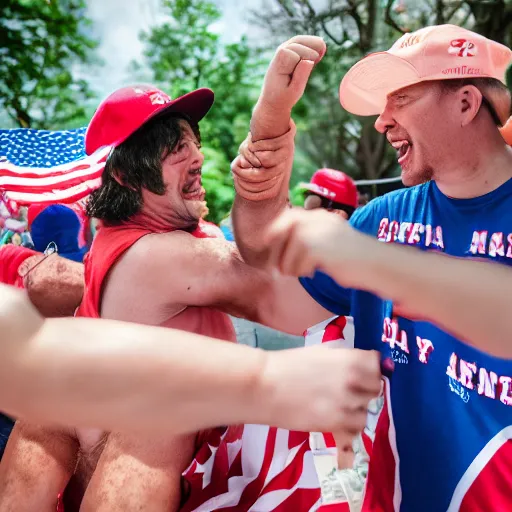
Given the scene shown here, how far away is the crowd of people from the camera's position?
34.2 inches

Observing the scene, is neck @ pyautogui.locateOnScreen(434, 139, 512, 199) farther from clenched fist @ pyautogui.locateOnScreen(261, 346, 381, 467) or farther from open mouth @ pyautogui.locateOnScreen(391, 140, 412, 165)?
clenched fist @ pyautogui.locateOnScreen(261, 346, 381, 467)

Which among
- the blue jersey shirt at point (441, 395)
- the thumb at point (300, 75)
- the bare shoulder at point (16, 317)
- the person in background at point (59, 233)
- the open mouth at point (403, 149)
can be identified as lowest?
the person in background at point (59, 233)

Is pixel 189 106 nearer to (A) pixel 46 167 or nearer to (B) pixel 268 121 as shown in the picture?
(B) pixel 268 121

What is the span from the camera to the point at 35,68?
1176cm

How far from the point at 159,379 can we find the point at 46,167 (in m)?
3.91

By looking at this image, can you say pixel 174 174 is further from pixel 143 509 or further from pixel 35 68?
pixel 35 68

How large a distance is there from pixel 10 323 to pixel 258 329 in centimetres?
276

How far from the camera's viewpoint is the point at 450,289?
74cm

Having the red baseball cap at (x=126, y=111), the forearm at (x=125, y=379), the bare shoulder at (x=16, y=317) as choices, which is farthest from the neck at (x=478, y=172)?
the bare shoulder at (x=16, y=317)

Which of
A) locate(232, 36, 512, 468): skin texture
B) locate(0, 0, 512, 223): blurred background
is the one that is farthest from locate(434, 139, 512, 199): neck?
locate(0, 0, 512, 223): blurred background

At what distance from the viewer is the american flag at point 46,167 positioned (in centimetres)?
391

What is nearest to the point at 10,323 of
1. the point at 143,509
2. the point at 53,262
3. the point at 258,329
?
the point at 143,509

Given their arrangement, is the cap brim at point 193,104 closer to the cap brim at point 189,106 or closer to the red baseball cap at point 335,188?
the cap brim at point 189,106

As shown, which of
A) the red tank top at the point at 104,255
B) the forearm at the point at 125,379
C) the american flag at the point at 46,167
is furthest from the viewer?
the american flag at the point at 46,167
